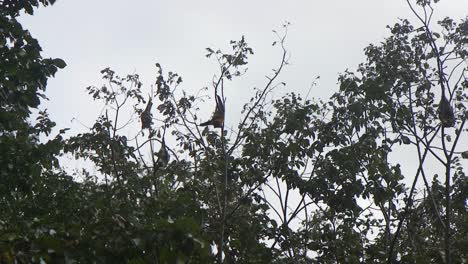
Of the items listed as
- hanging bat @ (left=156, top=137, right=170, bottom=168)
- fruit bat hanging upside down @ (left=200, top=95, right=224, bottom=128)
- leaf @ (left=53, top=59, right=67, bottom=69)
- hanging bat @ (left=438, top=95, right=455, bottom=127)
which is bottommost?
leaf @ (left=53, top=59, right=67, bottom=69)

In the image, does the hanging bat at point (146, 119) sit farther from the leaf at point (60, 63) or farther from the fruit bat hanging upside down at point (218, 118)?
the leaf at point (60, 63)

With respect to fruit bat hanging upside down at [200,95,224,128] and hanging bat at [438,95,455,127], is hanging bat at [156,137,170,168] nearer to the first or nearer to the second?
fruit bat hanging upside down at [200,95,224,128]

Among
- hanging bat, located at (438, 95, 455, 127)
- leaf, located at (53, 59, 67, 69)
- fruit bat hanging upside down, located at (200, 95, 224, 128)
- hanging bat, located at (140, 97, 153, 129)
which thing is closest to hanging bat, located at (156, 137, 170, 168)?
fruit bat hanging upside down, located at (200, 95, 224, 128)

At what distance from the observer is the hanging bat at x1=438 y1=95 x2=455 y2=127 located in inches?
259

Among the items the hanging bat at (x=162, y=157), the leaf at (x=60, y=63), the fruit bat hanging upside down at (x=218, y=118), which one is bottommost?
the leaf at (x=60, y=63)

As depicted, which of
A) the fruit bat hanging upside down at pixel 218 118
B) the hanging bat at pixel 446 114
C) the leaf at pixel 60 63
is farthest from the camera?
the fruit bat hanging upside down at pixel 218 118

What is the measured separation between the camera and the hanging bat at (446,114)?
21.6 feet

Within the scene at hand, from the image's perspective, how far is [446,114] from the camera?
6645 millimetres

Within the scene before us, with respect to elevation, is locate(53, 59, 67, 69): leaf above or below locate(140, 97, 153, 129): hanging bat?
below

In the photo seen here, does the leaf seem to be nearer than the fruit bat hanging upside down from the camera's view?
Yes

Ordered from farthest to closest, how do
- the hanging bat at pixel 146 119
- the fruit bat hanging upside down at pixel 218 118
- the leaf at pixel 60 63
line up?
the hanging bat at pixel 146 119
the fruit bat hanging upside down at pixel 218 118
the leaf at pixel 60 63

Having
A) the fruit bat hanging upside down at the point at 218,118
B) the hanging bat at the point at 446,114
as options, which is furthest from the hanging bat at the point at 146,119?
the hanging bat at the point at 446,114

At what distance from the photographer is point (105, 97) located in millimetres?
8781

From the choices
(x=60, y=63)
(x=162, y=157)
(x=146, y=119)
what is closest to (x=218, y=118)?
(x=162, y=157)
